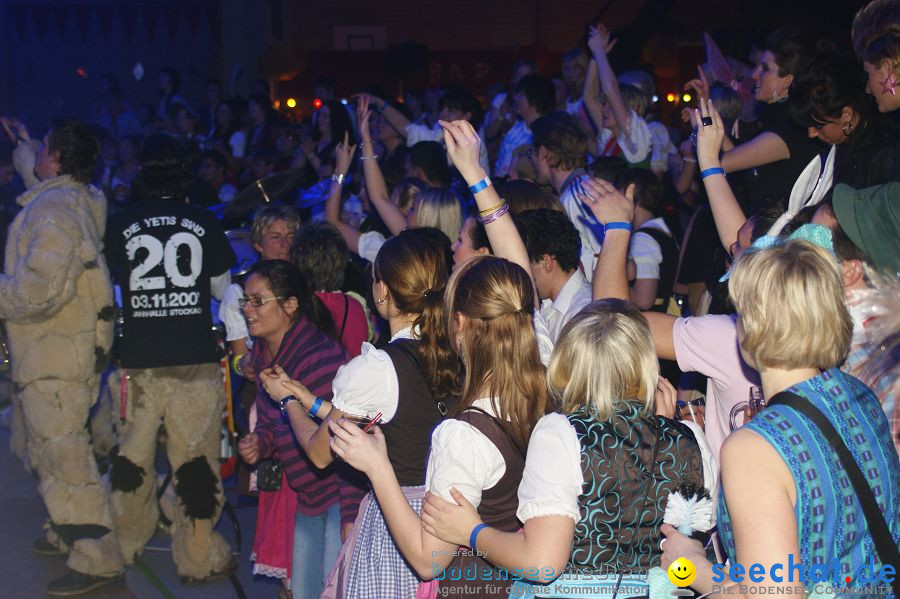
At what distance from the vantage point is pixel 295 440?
3934mm

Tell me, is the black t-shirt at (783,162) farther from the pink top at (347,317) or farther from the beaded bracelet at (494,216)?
the pink top at (347,317)

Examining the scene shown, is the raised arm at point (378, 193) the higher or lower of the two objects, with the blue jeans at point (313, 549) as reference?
higher

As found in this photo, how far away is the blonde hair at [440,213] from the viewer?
176 inches

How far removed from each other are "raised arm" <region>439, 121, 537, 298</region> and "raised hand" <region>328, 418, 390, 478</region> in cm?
90

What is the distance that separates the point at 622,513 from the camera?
85.5 inches

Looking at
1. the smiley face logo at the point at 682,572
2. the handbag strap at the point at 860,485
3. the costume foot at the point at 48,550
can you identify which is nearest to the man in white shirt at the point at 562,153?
the smiley face logo at the point at 682,572

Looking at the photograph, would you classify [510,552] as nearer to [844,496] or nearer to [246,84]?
[844,496]

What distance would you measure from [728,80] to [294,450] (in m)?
3.99

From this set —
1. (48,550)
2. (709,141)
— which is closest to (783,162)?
(709,141)

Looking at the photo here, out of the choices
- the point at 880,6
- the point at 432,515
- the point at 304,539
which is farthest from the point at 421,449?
the point at 880,6

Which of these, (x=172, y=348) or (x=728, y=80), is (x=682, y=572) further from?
(x=728, y=80)

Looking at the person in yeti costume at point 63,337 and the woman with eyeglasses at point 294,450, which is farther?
the person in yeti costume at point 63,337

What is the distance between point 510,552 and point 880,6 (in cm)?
229

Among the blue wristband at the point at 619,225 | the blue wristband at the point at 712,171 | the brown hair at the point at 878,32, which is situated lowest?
the blue wristband at the point at 619,225
